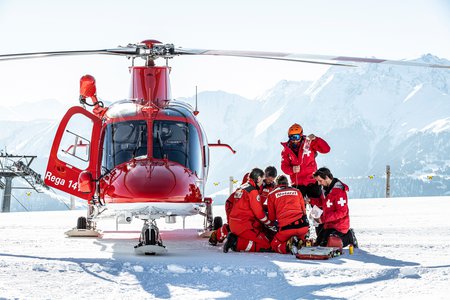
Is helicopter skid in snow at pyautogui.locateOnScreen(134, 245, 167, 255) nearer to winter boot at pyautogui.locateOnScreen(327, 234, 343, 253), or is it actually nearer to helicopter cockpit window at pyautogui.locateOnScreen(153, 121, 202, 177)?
helicopter cockpit window at pyautogui.locateOnScreen(153, 121, 202, 177)

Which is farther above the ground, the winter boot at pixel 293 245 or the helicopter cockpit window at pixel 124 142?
the helicopter cockpit window at pixel 124 142

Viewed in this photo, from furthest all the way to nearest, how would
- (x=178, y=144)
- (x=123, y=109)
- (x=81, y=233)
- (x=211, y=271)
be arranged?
(x=81, y=233), (x=123, y=109), (x=178, y=144), (x=211, y=271)

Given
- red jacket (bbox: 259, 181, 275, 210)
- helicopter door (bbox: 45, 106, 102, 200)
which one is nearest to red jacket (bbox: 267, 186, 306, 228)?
red jacket (bbox: 259, 181, 275, 210)

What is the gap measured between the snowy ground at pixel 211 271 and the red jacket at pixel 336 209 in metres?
0.43

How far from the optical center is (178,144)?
411 inches

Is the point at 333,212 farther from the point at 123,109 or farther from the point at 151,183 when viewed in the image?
the point at 123,109

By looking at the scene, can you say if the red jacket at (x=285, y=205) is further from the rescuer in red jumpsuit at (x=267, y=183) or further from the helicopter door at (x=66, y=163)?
the helicopter door at (x=66, y=163)

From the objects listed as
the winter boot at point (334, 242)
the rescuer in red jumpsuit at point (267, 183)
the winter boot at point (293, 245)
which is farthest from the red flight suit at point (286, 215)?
A: the rescuer in red jumpsuit at point (267, 183)

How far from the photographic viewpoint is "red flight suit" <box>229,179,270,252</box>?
9.20m

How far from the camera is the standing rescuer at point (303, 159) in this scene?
34.8ft

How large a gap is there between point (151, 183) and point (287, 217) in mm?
1821

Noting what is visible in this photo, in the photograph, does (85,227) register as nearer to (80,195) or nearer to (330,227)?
(80,195)

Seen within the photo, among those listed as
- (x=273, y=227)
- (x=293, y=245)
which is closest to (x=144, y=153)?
(x=273, y=227)

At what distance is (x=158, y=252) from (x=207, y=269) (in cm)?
138
